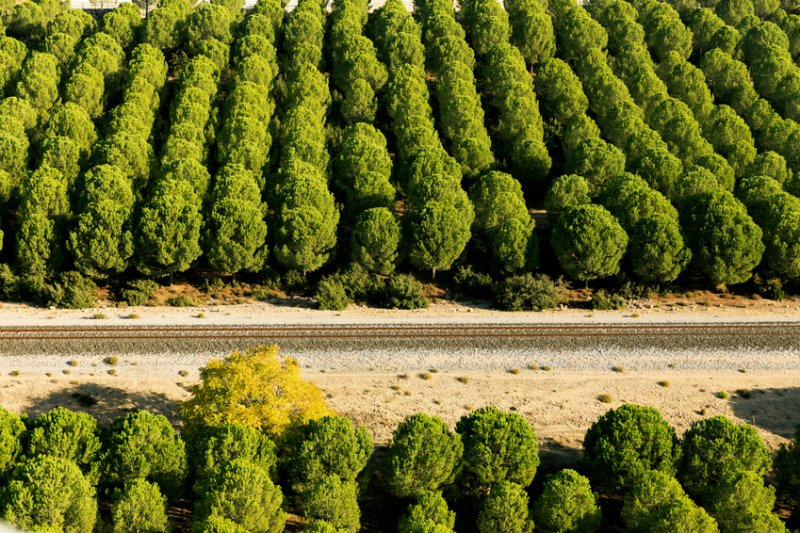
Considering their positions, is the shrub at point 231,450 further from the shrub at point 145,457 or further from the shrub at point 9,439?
the shrub at point 9,439

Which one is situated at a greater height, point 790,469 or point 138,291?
point 138,291

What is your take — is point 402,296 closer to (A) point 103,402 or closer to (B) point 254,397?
(B) point 254,397

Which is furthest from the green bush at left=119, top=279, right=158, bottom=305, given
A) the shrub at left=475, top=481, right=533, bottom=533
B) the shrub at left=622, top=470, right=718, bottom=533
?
the shrub at left=622, top=470, right=718, bottom=533

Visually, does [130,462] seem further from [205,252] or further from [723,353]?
[723,353]

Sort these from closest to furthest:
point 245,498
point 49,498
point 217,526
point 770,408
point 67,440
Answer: point 217,526 < point 49,498 < point 245,498 < point 67,440 < point 770,408

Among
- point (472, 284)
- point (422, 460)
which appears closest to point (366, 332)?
point (472, 284)

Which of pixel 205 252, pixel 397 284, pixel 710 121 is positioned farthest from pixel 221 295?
pixel 710 121

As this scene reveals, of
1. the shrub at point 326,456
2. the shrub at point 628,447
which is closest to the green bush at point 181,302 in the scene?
the shrub at point 326,456
